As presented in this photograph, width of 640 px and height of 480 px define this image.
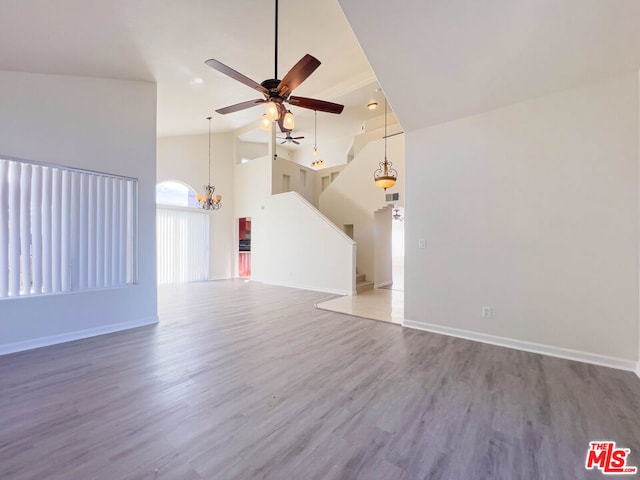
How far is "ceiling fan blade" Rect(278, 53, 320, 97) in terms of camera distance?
2.63 m

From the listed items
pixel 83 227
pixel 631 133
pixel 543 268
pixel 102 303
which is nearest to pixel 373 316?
pixel 543 268

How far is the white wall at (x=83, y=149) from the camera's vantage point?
3.11 meters

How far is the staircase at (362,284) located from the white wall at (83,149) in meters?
4.58

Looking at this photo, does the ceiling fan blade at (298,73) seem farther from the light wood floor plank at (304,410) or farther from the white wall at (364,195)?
the white wall at (364,195)

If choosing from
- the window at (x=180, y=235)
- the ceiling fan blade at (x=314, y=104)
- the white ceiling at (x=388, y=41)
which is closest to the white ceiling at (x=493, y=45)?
the white ceiling at (x=388, y=41)

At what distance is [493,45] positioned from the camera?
2500 mm

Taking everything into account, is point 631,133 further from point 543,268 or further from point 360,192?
point 360,192

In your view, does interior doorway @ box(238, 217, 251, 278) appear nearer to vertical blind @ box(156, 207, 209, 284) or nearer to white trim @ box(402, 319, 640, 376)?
vertical blind @ box(156, 207, 209, 284)

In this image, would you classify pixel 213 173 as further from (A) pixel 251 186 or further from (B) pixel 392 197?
(B) pixel 392 197

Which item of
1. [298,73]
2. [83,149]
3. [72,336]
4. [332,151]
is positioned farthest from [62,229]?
[332,151]

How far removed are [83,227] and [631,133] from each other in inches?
249

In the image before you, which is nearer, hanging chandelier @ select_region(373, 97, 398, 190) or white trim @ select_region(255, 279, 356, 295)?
hanging chandelier @ select_region(373, 97, 398, 190)

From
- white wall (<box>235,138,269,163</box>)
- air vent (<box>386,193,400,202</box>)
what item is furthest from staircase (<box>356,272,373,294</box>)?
white wall (<box>235,138,269,163</box>)

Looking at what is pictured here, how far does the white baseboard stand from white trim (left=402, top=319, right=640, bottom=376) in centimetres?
403
